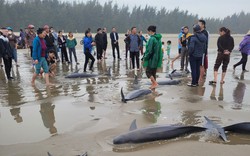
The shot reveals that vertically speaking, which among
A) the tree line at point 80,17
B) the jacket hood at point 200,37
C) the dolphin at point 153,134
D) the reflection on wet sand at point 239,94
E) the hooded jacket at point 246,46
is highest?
the tree line at point 80,17

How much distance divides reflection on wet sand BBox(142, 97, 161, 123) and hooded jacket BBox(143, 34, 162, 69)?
151cm

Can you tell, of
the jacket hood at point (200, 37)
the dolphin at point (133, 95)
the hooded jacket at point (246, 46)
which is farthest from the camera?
the hooded jacket at point (246, 46)

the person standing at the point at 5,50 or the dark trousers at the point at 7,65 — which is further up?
the person standing at the point at 5,50

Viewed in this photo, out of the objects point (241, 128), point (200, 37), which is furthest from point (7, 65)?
point (241, 128)

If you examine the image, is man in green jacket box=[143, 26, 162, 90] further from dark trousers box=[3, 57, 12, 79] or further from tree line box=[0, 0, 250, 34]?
tree line box=[0, 0, 250, 34]

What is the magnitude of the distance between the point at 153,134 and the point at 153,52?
4.34 meters

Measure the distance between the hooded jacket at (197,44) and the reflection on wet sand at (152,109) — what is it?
8.41ft

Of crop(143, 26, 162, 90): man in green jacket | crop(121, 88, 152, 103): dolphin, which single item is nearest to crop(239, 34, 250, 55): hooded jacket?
crop(143, 26, 162, 90): man in green jacket

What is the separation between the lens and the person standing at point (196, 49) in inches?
366

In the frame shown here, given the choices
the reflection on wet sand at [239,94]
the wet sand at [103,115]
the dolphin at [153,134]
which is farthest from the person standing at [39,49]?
the reflection on wet sand at [239,94]

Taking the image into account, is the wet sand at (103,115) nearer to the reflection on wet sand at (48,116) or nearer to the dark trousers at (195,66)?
the reflection on wet sand at (48,116)

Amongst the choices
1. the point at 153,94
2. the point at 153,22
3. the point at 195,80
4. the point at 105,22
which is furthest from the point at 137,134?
the point at 153,22

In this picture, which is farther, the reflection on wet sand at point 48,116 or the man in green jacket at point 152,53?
the man in green jacket at point 152,53

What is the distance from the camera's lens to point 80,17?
3438 inches
